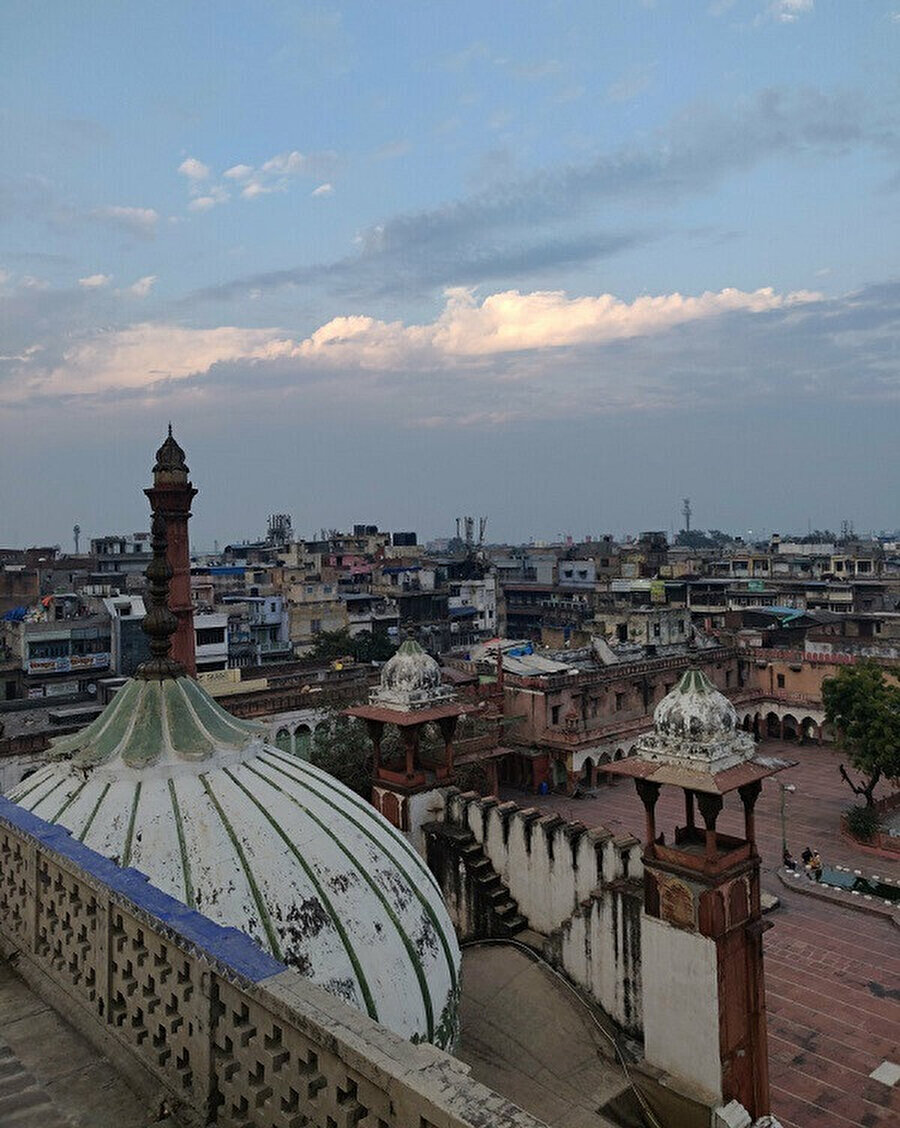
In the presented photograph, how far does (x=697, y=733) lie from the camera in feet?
32.5

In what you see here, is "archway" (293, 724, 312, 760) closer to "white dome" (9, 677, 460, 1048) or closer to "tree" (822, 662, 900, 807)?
"tree" (822, 662, 900, 807)

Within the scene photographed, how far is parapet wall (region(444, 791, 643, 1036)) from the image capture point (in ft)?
34.9

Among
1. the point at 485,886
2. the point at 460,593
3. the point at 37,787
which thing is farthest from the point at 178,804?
the point at 460,593

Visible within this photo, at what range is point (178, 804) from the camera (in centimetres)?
765

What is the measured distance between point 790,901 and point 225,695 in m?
18.6

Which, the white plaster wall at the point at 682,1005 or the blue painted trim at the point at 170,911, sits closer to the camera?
the blue painted trim at the point at 170,911

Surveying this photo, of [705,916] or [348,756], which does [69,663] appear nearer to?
[348,756]

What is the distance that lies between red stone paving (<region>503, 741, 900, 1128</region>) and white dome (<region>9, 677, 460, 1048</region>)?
7957 millimetres

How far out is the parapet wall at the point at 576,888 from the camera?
10648mm

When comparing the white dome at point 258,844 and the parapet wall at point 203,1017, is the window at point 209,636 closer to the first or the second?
the white dome at point 258,844

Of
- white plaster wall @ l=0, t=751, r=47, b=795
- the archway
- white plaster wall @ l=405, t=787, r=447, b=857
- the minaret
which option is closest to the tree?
white plaster wall @ l=405, t=787, r=447, b=857

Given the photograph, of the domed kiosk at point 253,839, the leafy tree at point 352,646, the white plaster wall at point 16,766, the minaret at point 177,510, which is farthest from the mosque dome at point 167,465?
the leafy tree at point 352,646

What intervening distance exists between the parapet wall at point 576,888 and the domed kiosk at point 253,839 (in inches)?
115

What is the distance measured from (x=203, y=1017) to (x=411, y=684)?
32.0ft
